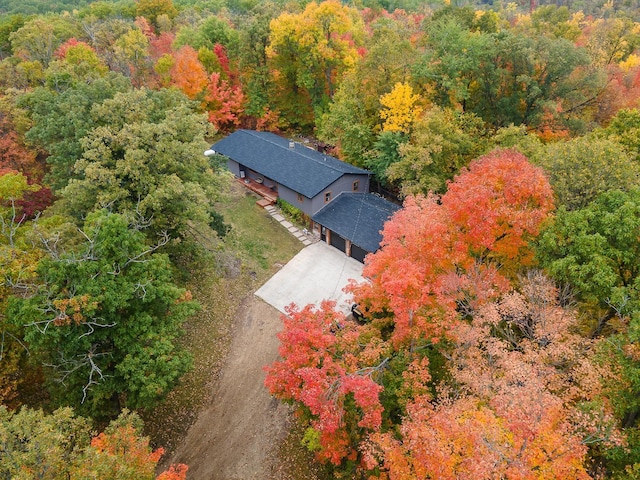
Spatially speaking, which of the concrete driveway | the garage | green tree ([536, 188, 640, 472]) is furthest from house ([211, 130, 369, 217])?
green tree ([536, 188, 640, 472])

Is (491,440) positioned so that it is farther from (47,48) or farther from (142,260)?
(47,48)

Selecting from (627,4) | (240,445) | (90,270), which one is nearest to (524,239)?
(240,445)

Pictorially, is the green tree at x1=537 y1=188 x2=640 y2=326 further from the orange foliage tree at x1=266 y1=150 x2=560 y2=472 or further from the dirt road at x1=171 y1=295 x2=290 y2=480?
the dirt road at x1=171 y1=295 x2=290 y2=480

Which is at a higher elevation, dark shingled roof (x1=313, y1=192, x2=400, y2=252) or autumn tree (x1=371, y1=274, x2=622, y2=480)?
autumn tree (x1=371, y1=274, x2=622, y2=480)

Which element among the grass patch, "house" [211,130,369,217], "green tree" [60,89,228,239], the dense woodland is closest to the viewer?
the dense woodland

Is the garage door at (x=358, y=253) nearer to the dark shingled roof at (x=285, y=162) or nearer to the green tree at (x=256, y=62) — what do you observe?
the dark shingled roof at (x=285, y=162)

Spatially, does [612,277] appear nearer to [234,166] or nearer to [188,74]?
Result: [234,166]
